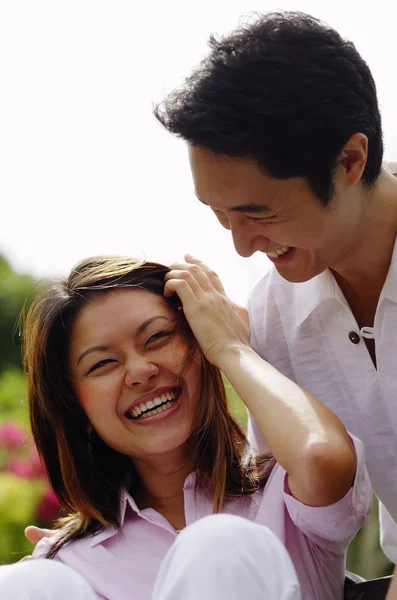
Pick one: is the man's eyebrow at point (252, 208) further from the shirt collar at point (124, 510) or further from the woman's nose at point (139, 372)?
the shirt collar at point (124, 510)

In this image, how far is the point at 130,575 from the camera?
2084 millimetres

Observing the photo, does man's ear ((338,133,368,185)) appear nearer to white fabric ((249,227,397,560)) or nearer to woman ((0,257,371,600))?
white fabric ((249,227,397,560))

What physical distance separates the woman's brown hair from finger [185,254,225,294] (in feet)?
0.28

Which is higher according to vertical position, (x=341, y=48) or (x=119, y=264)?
(x=341, y=48)

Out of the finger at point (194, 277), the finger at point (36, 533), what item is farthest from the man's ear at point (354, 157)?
the finger at point (36, 533)

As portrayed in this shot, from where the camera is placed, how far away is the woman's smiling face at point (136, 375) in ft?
6.98

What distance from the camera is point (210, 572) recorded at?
1.39 m

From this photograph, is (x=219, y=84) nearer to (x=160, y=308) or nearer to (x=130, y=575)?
(x=160, y=308)

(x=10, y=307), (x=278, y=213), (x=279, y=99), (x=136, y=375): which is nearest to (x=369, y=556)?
(x=136, y=375)

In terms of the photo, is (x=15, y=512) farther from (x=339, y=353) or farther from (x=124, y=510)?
(x=339, y=353)

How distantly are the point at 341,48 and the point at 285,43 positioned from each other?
0.14 metres

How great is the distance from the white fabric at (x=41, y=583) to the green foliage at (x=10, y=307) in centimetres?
449

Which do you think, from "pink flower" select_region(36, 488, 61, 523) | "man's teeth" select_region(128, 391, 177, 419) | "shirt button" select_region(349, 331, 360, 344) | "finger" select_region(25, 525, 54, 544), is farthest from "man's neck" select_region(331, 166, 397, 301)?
"pink flower" select_region(36, 488, 61, 523)

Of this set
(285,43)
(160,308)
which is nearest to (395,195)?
(285,43)
